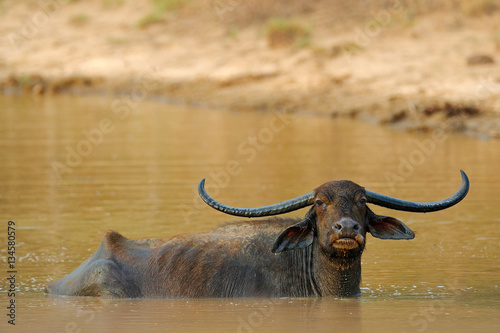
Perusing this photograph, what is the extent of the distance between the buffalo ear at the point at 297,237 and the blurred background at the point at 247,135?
1.58ft

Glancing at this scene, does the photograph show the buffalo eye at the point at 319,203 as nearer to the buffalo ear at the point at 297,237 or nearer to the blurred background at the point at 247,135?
the buffalo ear at the point at 297,237

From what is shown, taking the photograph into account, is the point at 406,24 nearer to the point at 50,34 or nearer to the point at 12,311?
the point at 50,34

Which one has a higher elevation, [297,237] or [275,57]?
[275,57]

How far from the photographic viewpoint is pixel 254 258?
889 centimetres

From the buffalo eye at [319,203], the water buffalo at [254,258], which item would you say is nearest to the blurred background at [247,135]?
the water buffalo at [254,258]

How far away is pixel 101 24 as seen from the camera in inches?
1299

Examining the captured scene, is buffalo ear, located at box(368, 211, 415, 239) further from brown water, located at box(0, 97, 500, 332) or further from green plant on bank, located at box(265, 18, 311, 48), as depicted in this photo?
green plant on bank, located at box(265, 18, 311, 48)

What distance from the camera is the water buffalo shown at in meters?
8.59

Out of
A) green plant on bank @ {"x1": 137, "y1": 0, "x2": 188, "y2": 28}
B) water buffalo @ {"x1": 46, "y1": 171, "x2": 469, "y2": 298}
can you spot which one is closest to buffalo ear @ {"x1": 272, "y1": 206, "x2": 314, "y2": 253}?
water buffalo @ {"x1": 46, "y1": 171, "x2": 469, "y2": 298}

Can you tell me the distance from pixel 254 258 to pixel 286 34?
1910 cm

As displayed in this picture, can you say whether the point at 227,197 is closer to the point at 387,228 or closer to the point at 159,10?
the point at 387,228

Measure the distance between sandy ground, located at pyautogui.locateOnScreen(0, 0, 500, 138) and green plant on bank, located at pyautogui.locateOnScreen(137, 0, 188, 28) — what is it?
12 cm

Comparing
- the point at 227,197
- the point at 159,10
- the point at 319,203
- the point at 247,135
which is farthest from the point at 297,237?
the point at 159,10

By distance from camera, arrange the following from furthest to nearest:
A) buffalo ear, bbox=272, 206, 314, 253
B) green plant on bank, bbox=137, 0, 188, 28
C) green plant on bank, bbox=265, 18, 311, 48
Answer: green plant on bank, bbox=137, 0, 188, 28, green plant on bank, bbox=265, 18, 311, 48, buffalo ear, bbox=272, 206, 314, 253
